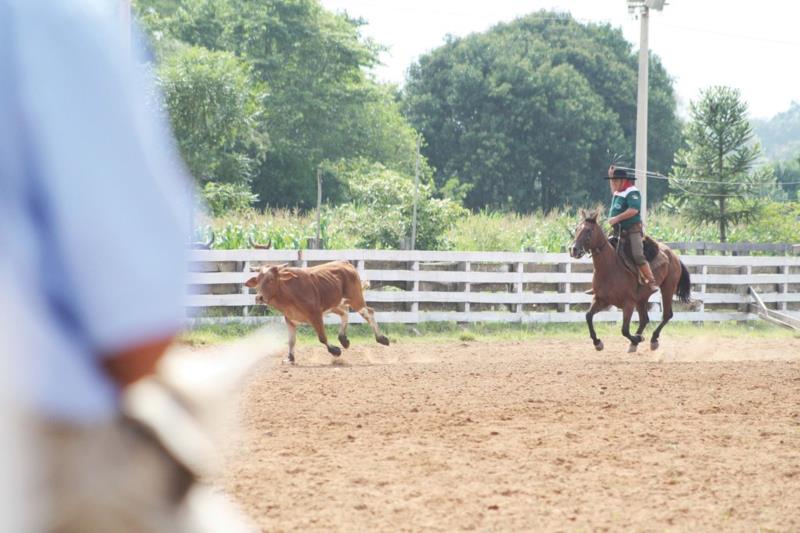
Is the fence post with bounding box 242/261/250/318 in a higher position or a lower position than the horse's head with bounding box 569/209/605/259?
lower

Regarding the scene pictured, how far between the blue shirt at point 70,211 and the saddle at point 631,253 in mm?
16230

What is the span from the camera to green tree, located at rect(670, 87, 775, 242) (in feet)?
107

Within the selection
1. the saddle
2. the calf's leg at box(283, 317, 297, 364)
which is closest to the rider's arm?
the saddle

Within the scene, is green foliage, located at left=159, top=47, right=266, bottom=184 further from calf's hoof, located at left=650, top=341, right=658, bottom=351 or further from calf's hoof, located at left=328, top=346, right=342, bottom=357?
calf's hoof, located at left=650, top=341, right=658, bottom=351

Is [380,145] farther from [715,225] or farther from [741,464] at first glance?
[741,464]

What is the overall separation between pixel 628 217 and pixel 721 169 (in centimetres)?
1765

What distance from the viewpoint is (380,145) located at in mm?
53531

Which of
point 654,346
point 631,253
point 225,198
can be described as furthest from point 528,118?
point 631,253

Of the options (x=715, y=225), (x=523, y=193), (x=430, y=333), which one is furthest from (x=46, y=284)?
(x=523, y=193)

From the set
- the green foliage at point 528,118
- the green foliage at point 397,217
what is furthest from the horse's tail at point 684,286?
the green foliage at point 528,118

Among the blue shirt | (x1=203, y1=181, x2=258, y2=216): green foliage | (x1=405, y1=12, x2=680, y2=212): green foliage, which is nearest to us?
the blue shirt

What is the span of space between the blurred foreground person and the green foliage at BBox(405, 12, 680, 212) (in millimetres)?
57387

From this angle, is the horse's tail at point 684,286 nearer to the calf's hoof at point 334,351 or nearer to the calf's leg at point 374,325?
the calf's leg at point 374,325

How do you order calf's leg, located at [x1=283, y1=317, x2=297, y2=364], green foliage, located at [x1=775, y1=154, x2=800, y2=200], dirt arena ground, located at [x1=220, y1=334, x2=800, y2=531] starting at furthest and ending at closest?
green foliage, located at [x1=775, y1=154, x2=800, y2=200], calf's leg, located at [x1=283, y1=317, x2=297, y2=364], dirt arena ground, located at [x1=220, y1=334, x2=800, y2=531]
